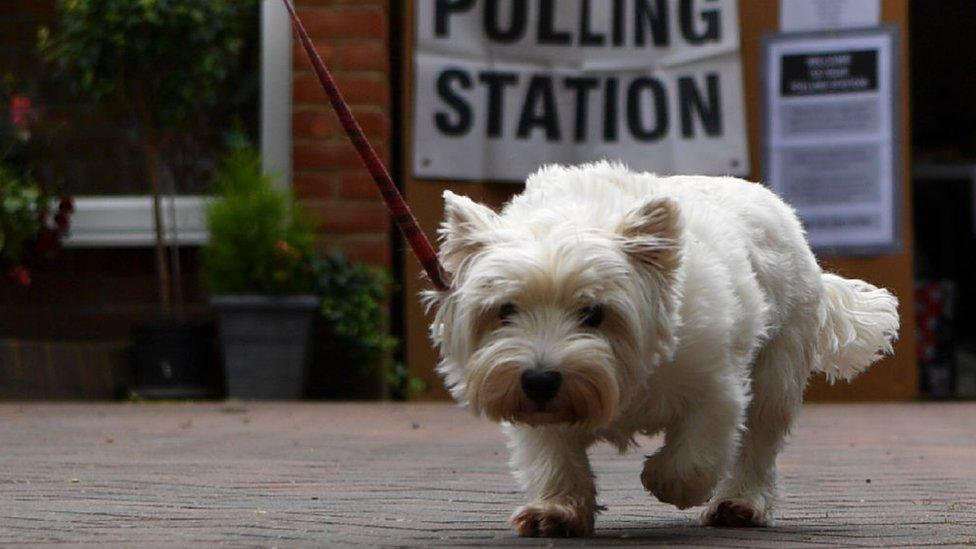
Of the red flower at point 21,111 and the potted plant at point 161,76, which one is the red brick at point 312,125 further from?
the red flower at point 21,111

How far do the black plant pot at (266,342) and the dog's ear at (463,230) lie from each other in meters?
6.07

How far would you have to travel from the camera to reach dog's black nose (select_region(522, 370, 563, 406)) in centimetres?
381

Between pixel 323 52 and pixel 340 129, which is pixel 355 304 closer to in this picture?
pixel 340 129

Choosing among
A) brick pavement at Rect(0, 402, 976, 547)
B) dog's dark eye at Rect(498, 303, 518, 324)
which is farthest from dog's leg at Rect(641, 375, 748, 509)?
dog's dark eye at Rect(498, 303, 518, 324)

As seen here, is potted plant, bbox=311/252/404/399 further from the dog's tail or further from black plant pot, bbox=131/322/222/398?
the dog's tail

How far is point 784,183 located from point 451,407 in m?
2.43

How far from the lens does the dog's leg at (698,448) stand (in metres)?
4.20

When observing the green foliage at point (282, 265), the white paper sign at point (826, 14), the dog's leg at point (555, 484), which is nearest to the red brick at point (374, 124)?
the green foliage at point (282, 265)

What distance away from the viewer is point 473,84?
10.8 m

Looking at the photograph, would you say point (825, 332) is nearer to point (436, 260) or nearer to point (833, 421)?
point (436, 260)

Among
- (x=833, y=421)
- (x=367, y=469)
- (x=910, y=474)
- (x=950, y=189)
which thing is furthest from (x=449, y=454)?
(x=950, y=189)

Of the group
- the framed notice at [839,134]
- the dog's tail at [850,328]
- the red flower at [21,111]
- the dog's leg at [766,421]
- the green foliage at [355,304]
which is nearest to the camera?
the dog's leg at [766,421]

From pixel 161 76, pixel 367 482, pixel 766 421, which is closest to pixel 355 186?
pixel 161 76

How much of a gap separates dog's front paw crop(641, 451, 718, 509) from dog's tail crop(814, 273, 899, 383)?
1014 mm
